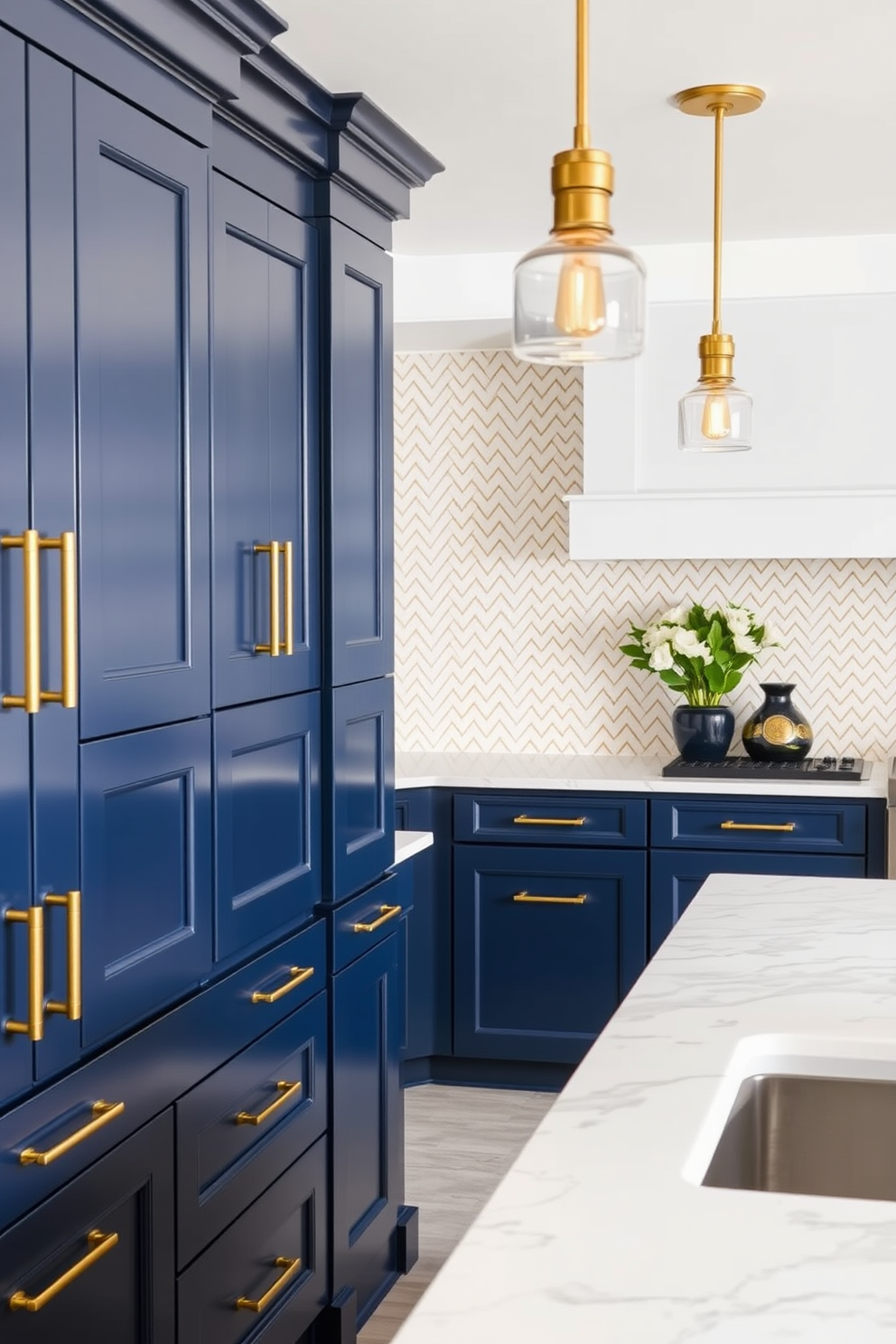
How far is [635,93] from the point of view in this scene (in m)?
2.93

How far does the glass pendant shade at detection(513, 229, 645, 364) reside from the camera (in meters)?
1.18

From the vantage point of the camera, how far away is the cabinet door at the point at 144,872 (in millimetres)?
1835

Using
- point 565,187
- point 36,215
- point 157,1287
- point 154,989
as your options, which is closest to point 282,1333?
point 157,1287

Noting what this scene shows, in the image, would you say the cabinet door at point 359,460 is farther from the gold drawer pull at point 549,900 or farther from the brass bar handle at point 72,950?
the gold drawer pull at point 549,900

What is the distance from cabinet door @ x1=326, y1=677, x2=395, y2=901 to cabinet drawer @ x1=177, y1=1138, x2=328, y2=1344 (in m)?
0.52

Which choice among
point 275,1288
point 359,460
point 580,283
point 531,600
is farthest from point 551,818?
point 580,283

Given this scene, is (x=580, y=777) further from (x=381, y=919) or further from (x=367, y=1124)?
(x=367, y=1124)

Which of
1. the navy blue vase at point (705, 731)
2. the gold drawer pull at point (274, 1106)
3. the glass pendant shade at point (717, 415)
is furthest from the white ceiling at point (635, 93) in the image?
the gold drawer pull at point (274, 1106)

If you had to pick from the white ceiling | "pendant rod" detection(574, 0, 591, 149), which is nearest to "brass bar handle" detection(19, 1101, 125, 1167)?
"pendant rod" detection(574, 0, 591, 149)

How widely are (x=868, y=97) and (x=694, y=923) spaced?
1739 mm

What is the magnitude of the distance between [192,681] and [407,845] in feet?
4.07

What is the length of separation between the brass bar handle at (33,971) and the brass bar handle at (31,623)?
227mm

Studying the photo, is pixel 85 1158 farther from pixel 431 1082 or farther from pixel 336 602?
pixel 431 1082

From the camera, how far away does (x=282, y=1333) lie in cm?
252
